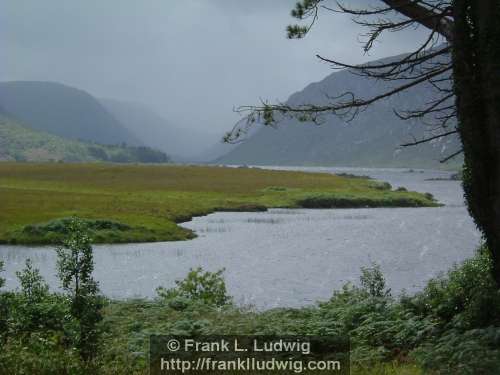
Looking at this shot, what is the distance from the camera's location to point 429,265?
34781 mm

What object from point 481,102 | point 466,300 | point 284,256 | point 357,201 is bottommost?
point 284,256

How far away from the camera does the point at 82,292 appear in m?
10.4

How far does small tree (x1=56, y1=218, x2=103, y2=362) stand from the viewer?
1022 cm

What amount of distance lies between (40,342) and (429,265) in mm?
27476

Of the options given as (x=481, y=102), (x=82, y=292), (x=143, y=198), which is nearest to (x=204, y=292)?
(x=82, y=292)

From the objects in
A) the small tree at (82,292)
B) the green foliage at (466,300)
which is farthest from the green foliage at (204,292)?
the small tree at (82,292)

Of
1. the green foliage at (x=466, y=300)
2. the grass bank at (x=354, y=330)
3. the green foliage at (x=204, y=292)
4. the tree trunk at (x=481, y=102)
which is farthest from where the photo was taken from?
the green foliage at (x=204, y=292)

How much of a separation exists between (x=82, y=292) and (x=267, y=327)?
3825 millimetres

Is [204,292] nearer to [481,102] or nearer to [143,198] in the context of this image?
[481,102]

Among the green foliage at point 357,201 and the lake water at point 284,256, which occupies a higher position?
the green foliage at point 357,201

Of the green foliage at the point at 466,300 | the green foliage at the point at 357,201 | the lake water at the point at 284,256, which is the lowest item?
the lake water at the point at 284,256

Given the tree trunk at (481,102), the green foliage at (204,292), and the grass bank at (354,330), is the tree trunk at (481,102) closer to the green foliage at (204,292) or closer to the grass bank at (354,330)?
the grass bank at (354,330)

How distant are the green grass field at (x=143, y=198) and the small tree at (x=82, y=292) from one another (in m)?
37.2

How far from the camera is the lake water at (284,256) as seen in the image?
29.1m
